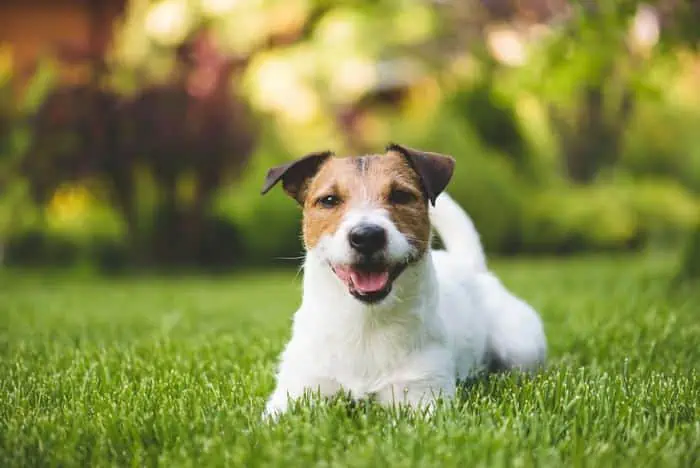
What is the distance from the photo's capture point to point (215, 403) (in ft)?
10.2

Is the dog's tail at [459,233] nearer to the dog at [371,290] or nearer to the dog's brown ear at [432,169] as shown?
the dog at [371,290]

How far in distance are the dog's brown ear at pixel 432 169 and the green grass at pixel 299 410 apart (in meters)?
0.81

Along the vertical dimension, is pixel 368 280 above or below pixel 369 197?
below

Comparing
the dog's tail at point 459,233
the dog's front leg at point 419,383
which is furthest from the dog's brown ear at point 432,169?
the dog's tail at point 459,233

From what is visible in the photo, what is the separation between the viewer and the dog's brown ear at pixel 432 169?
3201 millimetres

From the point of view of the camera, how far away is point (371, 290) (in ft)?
9.86

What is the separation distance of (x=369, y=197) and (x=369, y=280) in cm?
33

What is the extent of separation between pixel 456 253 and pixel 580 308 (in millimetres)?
2259

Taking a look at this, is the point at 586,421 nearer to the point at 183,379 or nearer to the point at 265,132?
the point at 183,379

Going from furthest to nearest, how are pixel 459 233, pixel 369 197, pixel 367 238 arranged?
pixel 459 233 < pixel 369 197 < pixel 367 238

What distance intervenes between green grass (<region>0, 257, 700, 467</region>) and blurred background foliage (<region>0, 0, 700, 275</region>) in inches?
110

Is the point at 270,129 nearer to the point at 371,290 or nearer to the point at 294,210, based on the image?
the point at 294,210

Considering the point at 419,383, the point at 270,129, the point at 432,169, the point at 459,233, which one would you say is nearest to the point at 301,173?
the point at 432,169

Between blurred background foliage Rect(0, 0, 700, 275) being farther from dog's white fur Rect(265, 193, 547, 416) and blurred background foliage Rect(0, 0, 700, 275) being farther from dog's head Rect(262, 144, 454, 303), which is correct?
dog's white fur Rect(265, 193, 547, 416)
